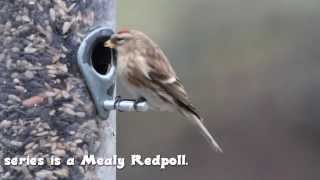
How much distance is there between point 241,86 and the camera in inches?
126

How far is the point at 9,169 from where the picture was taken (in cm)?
205

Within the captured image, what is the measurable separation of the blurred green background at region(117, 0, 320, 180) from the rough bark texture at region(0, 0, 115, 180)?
2.67ft

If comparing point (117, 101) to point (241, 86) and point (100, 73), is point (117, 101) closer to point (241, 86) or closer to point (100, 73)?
point (100, 73)

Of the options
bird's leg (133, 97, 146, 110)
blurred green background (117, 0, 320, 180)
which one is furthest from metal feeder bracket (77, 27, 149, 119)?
blurred green background (117, 0, 320, 180)

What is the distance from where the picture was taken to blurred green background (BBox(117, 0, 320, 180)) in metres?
3.02

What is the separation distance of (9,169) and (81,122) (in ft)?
0.44

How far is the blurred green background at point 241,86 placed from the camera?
3.02 metres

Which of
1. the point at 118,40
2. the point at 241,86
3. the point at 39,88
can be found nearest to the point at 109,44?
the point at 118,40

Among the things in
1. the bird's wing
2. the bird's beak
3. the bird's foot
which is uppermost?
the bird's beak

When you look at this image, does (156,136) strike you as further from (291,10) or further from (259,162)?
(291,10)

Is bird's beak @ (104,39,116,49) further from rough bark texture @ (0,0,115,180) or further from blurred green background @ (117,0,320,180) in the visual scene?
blurred green background @ (117,0,320,180)

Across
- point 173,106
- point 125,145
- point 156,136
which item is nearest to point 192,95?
point 156,136

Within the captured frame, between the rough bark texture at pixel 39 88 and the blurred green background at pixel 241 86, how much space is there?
81cm

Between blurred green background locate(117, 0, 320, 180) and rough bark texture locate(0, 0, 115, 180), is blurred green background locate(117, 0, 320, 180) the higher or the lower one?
the lower one
